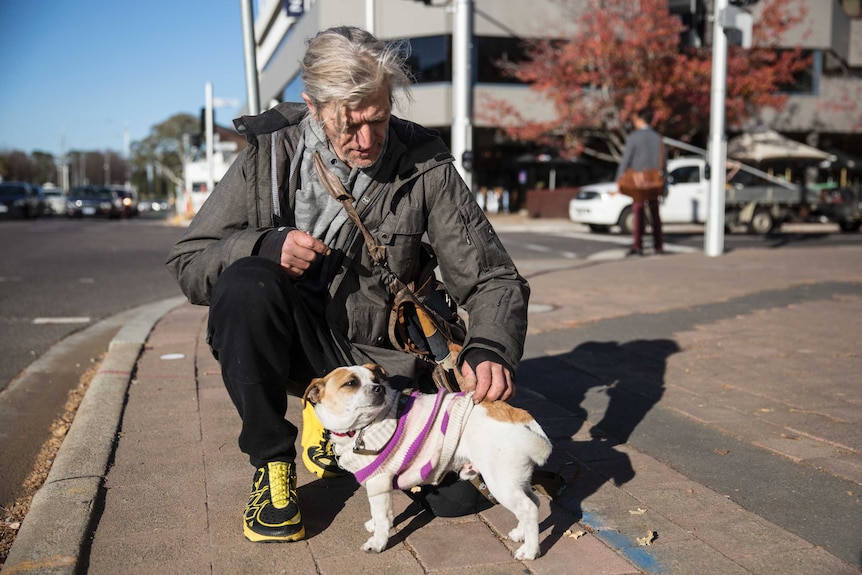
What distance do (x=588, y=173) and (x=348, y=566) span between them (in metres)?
34.4

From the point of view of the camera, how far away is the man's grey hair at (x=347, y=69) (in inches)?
103

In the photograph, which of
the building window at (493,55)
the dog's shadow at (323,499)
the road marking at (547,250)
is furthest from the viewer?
the building window at (493,55)

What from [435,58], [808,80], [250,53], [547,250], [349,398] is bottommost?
[547,250]

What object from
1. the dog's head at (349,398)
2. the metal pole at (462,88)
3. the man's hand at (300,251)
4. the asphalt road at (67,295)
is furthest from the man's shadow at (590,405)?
the metal pole at (462,88)

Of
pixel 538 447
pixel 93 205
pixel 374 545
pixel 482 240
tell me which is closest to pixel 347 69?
pixel 482 240

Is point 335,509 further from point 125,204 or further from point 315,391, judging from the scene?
point 125,204

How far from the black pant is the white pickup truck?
53.0 feet

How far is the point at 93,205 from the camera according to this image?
1582 inches

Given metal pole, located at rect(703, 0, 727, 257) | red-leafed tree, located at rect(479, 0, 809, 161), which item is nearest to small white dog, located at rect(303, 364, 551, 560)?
metal pole, located at rect(703, 0, 727, 257)

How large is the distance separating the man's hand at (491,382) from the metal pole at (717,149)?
10509mm

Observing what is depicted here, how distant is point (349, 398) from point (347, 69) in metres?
1.03

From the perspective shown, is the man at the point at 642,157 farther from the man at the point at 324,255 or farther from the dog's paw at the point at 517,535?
the dog's paw at the point at 517,535

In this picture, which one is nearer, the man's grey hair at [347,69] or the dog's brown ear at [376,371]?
the dog's brown ear at [376,371]

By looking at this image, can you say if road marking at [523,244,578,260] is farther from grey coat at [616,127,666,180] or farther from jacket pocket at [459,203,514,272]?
jacket pocket at [459,203,514,272]
